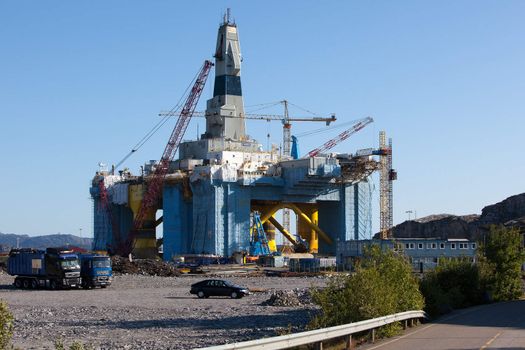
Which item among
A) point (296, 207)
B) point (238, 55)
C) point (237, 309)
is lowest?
point (237, 309)

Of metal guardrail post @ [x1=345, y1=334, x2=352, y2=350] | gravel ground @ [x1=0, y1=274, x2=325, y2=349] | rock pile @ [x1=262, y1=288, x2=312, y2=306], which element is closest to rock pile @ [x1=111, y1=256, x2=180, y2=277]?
gravel ground @ [x1=0, y1=274, x2=325, y2=349]

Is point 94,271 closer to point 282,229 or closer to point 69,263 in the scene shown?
point 69,263

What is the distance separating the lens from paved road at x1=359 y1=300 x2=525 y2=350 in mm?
24469

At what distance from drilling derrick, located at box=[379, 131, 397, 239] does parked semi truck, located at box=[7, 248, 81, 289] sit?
8678 cm

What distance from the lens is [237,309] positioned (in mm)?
47000

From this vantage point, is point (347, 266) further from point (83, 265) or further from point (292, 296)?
point (292, 296)

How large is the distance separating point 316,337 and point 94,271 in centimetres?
4707

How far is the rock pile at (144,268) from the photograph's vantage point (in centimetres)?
9106

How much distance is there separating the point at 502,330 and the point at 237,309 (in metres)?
20.2

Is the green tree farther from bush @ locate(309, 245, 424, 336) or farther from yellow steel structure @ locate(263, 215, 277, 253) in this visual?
yellow steel structure @ locate(263, 215, 277, 253)

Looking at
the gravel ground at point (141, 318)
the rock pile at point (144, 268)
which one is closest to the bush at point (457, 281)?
the gravel ground at point (141, 318)

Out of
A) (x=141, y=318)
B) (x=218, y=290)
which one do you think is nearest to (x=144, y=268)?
(x=218, y=290)

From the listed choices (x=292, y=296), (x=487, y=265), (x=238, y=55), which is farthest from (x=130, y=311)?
(x=238, y=55)

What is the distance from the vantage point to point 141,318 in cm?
4138
